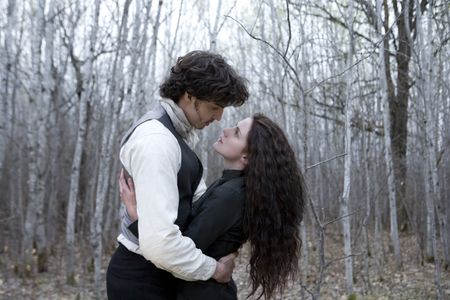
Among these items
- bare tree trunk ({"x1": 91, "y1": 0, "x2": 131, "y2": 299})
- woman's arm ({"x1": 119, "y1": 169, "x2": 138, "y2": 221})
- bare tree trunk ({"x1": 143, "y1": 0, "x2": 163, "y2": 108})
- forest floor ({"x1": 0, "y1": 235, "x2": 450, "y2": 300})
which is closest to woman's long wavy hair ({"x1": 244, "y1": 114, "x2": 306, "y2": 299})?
woman's arm ({"x1": 119, "y1": 169, "x2": 138, "y2": 221})

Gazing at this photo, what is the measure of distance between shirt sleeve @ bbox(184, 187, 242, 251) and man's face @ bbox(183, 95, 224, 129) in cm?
25

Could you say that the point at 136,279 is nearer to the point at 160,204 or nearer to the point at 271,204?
the point at 160,204

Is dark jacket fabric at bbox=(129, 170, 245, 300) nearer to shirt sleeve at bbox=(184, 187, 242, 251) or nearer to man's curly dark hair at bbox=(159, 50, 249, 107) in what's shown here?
shirt sleeve at bbox=(184, 187, 242, 251)

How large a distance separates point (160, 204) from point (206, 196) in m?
0.29

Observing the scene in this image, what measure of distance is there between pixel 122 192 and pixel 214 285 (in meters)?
0.45

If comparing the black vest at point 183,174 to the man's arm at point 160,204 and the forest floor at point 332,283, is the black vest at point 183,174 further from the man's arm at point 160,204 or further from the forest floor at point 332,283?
the forest floor at point 332,283

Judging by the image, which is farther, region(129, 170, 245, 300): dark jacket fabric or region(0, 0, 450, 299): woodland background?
region(0, 0, 450, 299): woodland background

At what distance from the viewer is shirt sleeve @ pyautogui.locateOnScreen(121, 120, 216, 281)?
1.36 m

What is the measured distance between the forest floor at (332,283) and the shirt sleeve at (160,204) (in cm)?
380

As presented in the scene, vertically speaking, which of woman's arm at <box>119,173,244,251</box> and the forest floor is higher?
woman's arm at <box>119,173,244,251</box>

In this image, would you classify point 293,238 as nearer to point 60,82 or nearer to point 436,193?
point 436,193

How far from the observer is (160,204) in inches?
53.3

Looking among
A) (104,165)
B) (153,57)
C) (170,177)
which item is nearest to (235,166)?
(170,177)

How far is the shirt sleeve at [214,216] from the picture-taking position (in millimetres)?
1510
